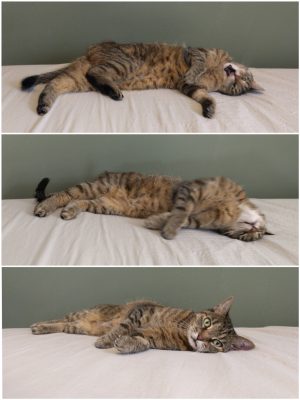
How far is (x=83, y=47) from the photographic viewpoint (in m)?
2.47

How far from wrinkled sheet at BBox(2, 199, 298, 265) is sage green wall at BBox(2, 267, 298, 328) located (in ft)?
1.66

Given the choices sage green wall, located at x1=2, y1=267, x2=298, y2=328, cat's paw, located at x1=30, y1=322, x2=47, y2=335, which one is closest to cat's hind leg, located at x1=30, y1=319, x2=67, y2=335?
cat's paw, located at x1=30, y1=322, x2=47, y2=335

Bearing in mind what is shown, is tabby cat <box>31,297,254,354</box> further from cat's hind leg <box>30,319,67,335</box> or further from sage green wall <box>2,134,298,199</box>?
sage green wall <box>2,134,298,199</box>

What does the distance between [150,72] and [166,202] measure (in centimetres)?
69

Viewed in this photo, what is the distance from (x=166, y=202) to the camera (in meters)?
2.14

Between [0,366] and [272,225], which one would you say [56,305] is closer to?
[0,366]

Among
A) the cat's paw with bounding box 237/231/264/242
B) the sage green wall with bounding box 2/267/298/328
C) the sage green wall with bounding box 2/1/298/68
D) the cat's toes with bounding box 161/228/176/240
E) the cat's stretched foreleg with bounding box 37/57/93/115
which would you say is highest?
the sage green wall with bounding box 2/1/298/68

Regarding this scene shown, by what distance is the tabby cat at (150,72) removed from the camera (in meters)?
2.17

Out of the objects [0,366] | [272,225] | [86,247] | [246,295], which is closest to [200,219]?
[272,225]

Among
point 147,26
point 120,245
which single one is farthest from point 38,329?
point 147,26

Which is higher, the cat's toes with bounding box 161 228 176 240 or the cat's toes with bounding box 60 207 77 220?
the cat's toes with bounding box 60 207 77 220

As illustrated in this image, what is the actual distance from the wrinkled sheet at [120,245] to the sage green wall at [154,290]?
19.9 inches

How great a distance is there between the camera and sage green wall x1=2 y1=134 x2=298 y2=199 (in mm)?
2330

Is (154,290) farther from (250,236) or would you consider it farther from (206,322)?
(250,236)
